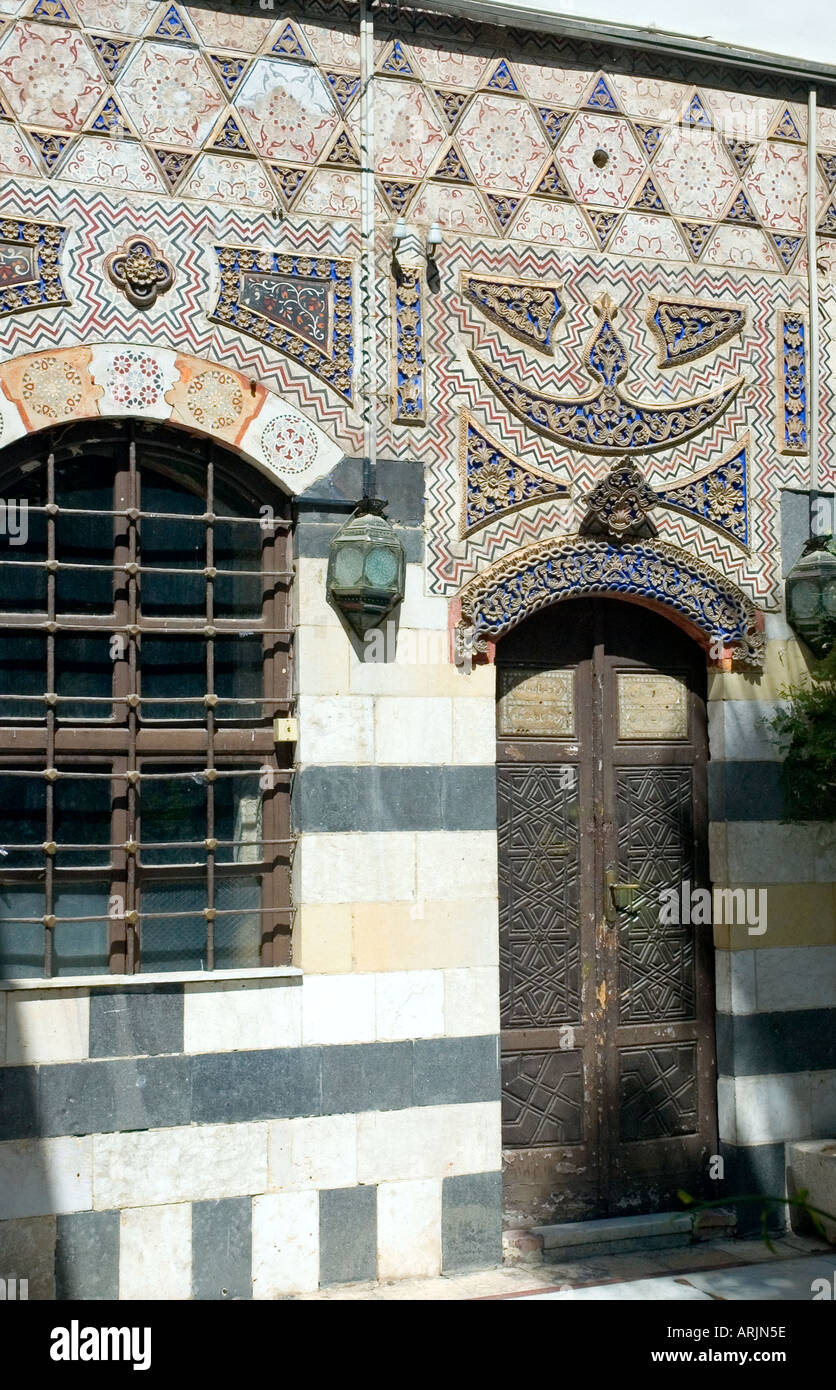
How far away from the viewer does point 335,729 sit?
6.56 meters

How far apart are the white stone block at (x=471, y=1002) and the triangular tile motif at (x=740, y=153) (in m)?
4.11

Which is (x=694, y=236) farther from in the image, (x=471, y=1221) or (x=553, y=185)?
(x=471, y=1221)

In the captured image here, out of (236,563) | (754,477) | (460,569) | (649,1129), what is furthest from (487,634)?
(649,1129)

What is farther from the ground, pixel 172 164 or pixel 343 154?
pixel 343 154

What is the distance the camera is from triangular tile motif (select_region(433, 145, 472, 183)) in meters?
6.90

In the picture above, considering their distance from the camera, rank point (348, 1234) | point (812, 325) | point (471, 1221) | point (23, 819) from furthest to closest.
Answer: point (812, 325) < point (471, 1221) < point (348, 1234) < point (23, 819)

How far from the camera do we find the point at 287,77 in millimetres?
6641

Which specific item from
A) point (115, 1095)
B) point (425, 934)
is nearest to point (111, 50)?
point (425, 934)

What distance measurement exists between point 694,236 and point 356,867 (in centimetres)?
349

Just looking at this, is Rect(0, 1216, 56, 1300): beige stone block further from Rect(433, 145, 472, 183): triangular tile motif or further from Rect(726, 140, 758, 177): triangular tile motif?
Rect(726, 140, 758, 177): triangular tile motif

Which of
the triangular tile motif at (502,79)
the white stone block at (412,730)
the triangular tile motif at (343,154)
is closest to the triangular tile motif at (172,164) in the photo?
the triangular tile motif at (343,154)

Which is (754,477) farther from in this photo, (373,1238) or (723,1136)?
(373,1238)

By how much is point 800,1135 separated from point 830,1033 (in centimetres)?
52

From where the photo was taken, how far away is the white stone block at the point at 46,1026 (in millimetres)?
5949
